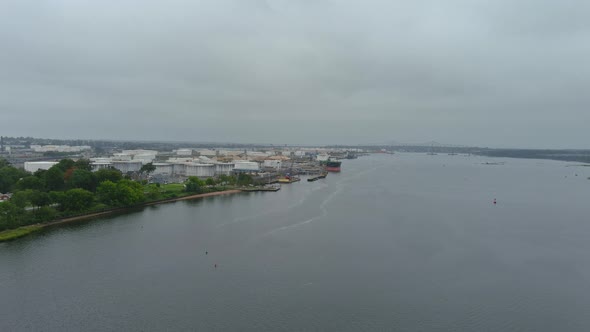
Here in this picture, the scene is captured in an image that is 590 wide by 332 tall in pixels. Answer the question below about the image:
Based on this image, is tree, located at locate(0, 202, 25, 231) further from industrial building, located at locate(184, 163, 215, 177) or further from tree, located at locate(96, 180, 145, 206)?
industrial building, located at locate(184, 163, 215, 177)

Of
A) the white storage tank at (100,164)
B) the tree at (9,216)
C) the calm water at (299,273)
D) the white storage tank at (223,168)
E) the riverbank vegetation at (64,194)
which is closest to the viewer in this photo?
the calm water at (299,273)

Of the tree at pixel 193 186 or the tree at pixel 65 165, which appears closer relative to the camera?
the tree at pixel 65 165

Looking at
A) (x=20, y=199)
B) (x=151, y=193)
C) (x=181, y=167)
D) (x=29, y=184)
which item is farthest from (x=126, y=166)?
(x=20, y=199)

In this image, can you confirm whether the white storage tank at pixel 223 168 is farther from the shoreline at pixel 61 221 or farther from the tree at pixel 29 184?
the tree at pixel 29 184

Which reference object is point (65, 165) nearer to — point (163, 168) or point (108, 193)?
point (108, 193)

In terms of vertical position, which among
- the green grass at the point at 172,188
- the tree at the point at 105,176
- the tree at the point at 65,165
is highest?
the tree at the point at 65,165

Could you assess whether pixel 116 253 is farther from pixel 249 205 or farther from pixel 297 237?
pixel 249 205

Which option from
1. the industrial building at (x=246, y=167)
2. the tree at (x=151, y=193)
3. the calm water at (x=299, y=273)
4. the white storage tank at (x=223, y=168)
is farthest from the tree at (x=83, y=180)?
the industrial building at (x=246, y=167)

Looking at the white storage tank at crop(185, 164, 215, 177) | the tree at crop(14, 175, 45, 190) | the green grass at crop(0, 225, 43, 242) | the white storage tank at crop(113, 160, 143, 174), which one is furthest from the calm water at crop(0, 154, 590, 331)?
the white storage tank at crop(113, 160, 143, 174)
